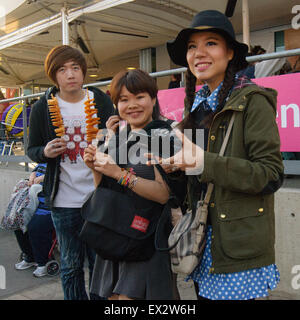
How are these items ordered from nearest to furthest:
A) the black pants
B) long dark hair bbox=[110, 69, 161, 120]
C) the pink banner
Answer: long dark hair bbox=[110, 69, 161, 120] < the pink banner < the black pants

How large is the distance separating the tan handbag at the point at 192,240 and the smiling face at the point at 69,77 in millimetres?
1370

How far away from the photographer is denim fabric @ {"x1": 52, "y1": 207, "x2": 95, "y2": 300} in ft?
8.23

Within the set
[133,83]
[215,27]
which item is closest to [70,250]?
[133,83]

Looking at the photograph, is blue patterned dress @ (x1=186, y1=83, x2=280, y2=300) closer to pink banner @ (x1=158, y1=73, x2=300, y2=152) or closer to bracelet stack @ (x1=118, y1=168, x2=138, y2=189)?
bracelet stack @ (x1=118, y1=168, x2=138, y2=189)

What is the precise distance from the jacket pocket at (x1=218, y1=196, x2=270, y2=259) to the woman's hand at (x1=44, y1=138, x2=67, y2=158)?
129 centimetres

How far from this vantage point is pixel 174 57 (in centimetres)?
179

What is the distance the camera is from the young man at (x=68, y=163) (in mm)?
2465

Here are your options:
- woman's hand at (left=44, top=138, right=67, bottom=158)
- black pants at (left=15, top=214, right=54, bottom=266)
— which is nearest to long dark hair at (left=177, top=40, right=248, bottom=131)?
woman's hand at (left=44, top=138, right=67, bottom=158)

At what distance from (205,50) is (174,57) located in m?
0.28

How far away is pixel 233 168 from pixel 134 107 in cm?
72

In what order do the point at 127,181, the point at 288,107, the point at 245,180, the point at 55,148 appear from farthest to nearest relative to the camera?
the point at 288,107 → the point at 55,148 → the point at 127,181 → the point at 245,180

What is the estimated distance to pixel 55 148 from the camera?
7.65 ft

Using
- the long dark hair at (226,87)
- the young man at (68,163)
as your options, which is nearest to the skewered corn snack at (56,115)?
the young man at (68,163)

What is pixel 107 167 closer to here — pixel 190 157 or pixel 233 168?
pixel 190 157
